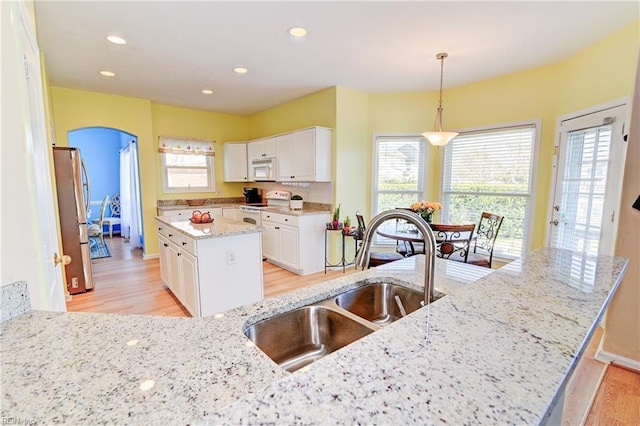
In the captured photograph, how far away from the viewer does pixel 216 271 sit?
2.72 m

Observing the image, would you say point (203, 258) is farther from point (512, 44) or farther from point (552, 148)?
point (552, 148)

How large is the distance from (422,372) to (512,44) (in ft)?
11.3

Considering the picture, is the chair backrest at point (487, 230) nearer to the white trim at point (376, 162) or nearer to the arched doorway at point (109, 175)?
the white trim at point (376, 162)

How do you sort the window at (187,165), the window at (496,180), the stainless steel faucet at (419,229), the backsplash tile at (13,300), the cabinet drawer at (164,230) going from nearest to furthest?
the backsplash tile at (13,300), the stainless steel faucet at (419,229), the cabinet drawer at (164,230), the window at (496,180), the window at (187,165)

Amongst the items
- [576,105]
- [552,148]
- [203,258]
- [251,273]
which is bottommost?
[251,273]

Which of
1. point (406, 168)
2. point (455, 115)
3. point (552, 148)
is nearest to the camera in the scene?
point (552, 148)

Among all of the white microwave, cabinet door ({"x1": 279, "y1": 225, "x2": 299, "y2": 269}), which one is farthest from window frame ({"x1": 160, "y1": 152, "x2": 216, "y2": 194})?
cabinet door ({"x1": 279, "y1": 225, "x2": 299, "y2": 269})

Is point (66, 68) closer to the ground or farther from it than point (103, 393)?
farther from it

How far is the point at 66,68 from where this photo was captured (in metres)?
3.53

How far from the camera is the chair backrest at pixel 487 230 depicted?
361cm

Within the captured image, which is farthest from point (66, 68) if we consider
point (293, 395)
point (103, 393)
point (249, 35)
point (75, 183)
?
point (293, 395)

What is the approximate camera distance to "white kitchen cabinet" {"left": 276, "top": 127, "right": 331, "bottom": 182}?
421 centimetres

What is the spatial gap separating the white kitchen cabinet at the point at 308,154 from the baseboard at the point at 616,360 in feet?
10.8

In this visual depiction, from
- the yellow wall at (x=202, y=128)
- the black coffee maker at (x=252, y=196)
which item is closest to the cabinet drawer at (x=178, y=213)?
the yellow wall at (x=202, y=128)
